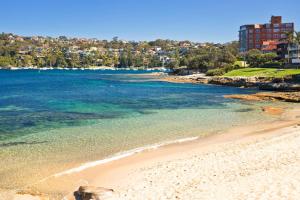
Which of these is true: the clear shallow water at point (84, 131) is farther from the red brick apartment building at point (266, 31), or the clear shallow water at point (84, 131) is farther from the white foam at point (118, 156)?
the red brick apartment building at point (266, 31)

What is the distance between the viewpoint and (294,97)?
5259cm

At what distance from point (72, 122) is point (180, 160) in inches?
616

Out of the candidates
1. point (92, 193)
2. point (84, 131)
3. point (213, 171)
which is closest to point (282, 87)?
point (84, 131)

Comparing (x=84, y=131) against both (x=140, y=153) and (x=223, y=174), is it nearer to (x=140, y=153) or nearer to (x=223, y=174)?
(x=140, y=153)

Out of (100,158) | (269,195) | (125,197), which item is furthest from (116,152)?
(269,195)

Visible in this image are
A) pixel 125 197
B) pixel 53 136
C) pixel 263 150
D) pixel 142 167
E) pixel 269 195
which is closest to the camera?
pixel 269 195

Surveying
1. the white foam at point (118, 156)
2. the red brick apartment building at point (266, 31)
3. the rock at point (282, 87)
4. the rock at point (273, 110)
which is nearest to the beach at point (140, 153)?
the white foam at point (118, 156)

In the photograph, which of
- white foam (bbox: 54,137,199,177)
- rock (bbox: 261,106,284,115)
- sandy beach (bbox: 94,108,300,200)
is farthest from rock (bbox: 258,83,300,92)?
white foam (bbox: 54,137,199,177)

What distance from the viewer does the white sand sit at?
44.4 ft

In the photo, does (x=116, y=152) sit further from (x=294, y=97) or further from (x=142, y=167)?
(x=294, y=97)

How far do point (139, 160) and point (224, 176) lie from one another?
5574mm

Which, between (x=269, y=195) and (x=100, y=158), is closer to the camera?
(x=269, y=195)

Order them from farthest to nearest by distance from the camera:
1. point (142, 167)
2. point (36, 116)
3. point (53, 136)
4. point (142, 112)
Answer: point (142, 112), point (36, 116), point (53, 136), point (142, 167)

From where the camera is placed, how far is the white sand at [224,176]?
13.5m
